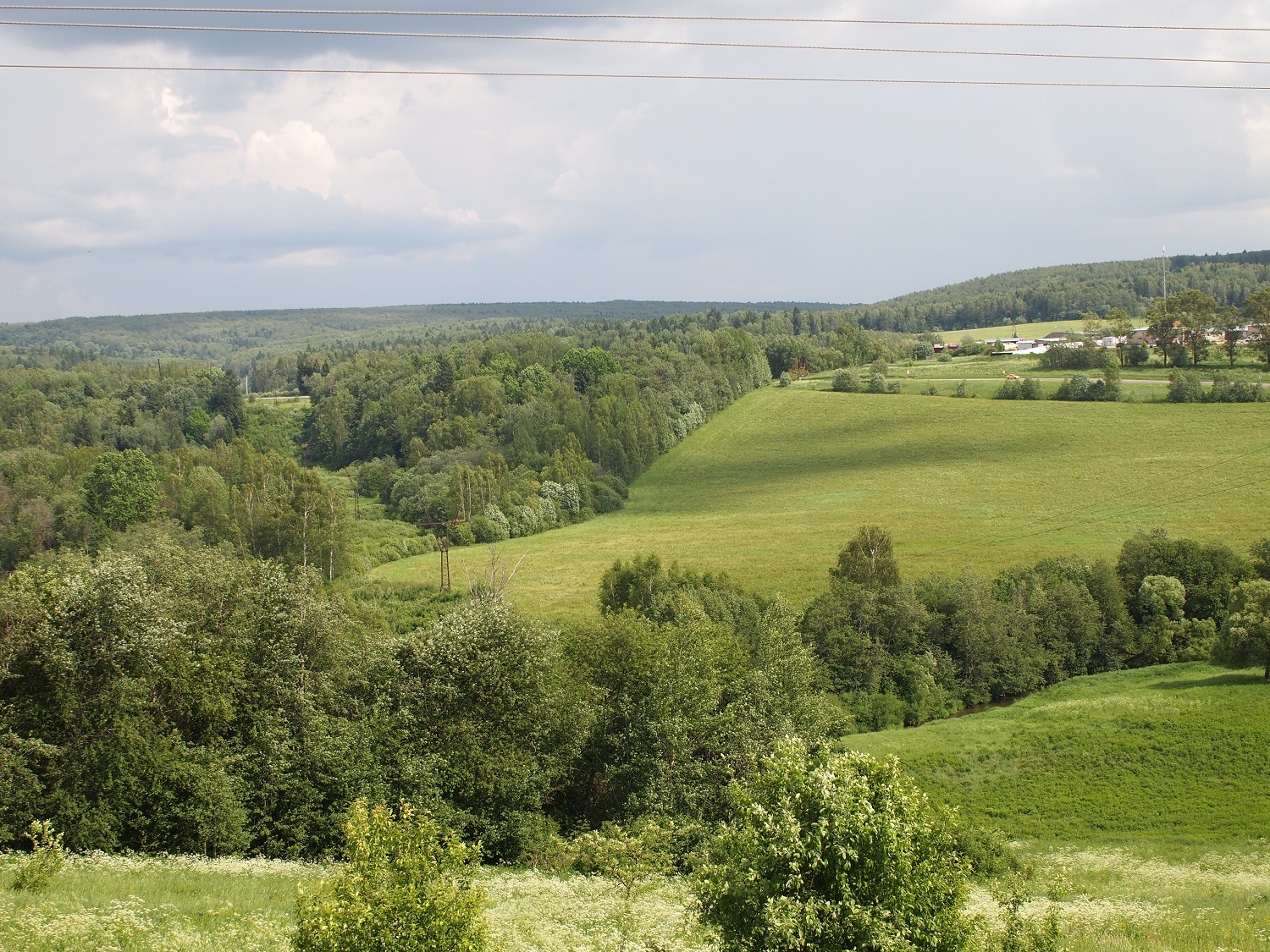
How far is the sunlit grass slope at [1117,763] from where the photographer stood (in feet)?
111

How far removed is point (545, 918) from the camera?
690 inches

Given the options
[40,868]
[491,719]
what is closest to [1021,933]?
[40,868]

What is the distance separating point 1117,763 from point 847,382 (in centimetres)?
9004

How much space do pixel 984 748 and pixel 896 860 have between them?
3136 centimetres

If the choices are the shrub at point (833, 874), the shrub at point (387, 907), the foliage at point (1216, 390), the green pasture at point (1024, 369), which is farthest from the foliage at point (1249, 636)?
the green pasture at point (1024, 369)

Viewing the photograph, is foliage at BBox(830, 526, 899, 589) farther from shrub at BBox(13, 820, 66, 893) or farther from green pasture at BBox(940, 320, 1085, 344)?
green pasture at BBox(940, 320, 1085, 344)

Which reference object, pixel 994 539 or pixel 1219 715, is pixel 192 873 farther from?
pixel 994 539

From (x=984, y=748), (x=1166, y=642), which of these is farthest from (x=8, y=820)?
(x=1166, y=642)

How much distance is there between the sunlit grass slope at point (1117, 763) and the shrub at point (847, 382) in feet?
262

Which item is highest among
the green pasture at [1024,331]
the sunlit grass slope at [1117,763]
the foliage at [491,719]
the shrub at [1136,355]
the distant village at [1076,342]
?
the green pasture at [1024,331]

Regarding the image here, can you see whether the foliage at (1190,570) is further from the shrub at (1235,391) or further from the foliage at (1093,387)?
the foliage at (1093,387)

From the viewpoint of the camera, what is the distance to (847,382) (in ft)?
410

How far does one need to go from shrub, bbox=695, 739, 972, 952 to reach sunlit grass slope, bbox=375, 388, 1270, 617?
158ft

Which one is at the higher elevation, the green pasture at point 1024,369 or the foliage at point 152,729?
the green pasture at point 1024,369
